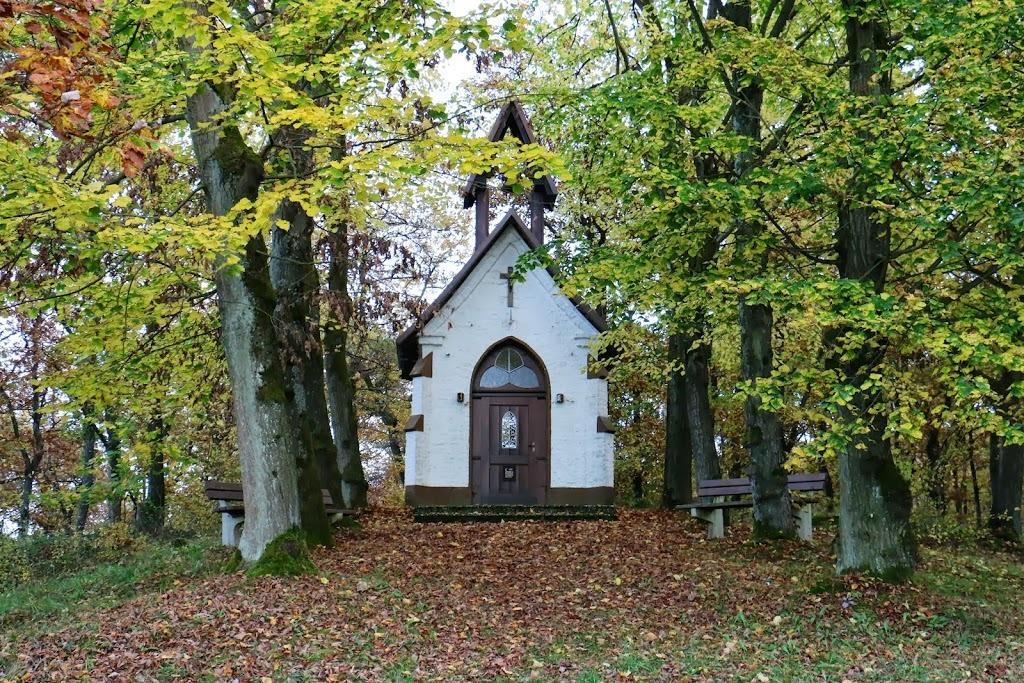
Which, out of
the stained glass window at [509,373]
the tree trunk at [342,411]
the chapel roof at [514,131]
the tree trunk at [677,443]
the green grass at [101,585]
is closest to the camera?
the green grass at [101,585]

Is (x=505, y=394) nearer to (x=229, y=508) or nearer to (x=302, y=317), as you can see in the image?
(x=302, y=317)

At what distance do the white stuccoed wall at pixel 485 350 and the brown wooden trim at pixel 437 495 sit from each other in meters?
0.13

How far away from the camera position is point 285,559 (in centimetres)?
1097

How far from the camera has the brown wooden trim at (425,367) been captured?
2052 cm

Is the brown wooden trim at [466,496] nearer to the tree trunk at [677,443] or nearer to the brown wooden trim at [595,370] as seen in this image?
the tree trunk at [677,443]

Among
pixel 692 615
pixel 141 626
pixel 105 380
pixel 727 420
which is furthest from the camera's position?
pixel 727 420

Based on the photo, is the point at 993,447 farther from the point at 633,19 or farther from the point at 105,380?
the point at 105,380

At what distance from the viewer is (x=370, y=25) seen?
35.9 ft

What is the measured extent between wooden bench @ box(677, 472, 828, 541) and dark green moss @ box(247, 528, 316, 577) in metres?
7.18

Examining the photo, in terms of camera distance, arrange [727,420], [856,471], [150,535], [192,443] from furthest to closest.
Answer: [727,420]
[192,443]
[150,535]
[856,471]

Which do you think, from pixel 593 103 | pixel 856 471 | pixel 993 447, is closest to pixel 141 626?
pixel 856 471

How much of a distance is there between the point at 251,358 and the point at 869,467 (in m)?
7.41

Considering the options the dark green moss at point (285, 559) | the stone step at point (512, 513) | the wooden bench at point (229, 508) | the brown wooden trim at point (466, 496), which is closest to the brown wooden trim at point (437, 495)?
the brown wooden trim at point (466, 496)

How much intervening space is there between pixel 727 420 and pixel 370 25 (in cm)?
2063
